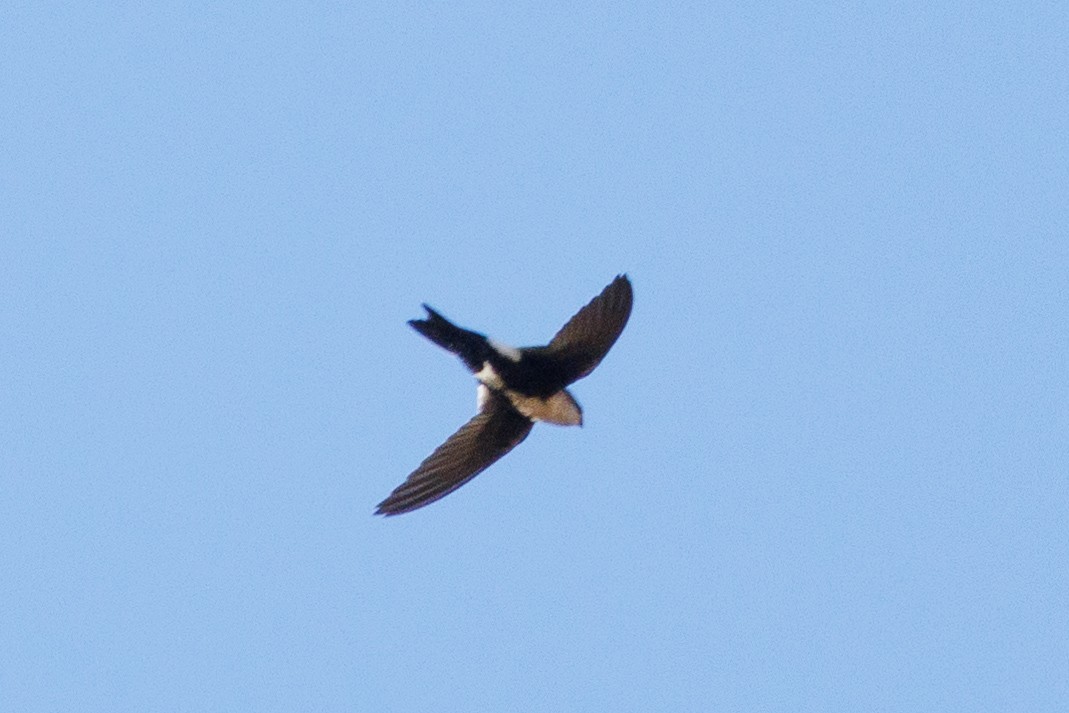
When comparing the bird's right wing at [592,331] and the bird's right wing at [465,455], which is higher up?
the bird's right wing at [592,331]

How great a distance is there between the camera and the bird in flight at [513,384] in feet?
25.3

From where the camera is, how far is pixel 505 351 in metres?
7.75

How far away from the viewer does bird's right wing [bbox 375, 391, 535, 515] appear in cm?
772

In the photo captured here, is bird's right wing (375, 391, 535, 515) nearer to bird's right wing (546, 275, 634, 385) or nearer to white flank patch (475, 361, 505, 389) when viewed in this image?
white flank patch (475, 361, 505, 389)

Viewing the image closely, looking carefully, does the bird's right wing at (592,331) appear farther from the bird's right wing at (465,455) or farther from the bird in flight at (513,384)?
the bird's right wing at (465,455)

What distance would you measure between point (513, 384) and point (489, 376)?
3.6 inches

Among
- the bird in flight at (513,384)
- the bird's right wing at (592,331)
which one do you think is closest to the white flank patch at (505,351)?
the bird in flight at (513,384)

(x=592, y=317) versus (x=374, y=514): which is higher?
(x=592, y=317)

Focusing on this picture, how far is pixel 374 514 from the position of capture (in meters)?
7.65

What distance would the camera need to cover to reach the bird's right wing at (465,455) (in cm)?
772

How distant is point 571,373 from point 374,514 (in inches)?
32.2

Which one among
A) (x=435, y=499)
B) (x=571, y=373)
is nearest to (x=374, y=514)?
(x=435, y=499)

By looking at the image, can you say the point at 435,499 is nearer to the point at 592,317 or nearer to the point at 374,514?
the point at 374,514

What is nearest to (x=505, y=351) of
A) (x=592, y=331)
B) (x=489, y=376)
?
(x=489, y=376)
